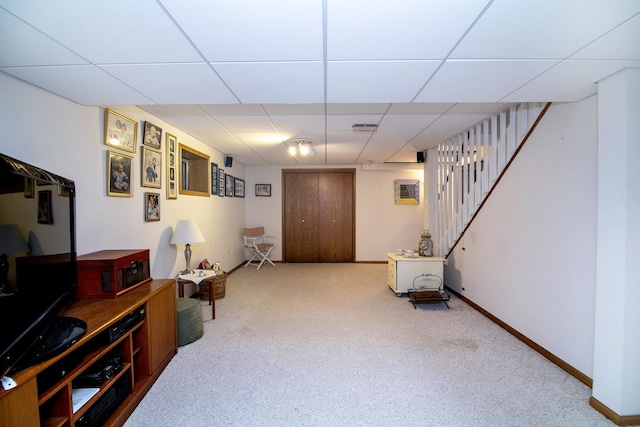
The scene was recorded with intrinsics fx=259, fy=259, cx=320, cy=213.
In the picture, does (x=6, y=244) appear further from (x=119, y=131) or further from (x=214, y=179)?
(x=214, y=179)

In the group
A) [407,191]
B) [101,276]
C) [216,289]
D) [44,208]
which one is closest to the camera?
[44,208]

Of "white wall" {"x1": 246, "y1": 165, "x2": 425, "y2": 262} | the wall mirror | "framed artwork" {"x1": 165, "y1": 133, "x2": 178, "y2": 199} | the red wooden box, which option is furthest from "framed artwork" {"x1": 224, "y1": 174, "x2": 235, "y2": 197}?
the red wooden box

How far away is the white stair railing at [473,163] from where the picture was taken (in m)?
2.67

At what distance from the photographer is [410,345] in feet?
8.20

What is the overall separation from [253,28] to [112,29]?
26.4 inches

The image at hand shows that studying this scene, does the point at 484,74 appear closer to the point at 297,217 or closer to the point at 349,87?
the point at 349,87

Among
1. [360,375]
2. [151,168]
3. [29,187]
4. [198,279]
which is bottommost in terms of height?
[360,375]

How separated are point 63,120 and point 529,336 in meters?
4.37

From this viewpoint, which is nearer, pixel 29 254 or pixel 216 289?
pixel 29 254

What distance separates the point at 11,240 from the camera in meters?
1.17

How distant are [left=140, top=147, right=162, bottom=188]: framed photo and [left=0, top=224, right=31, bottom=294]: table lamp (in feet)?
5.33

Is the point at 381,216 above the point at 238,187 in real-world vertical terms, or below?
below

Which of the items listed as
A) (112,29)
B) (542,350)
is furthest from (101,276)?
(542,350)

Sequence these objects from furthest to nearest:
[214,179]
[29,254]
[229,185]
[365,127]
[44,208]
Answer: [229,185], [214,179], [365,127], [44,208], [29,254]
